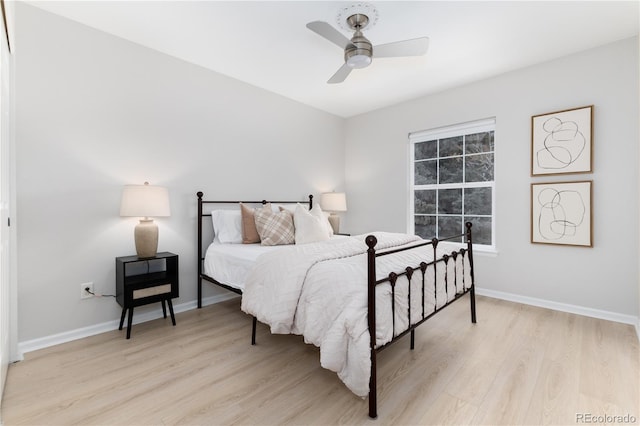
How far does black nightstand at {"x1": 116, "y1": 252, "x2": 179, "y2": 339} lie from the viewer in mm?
2410

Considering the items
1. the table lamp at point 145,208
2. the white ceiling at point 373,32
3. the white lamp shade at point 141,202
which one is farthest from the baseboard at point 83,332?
the white ceiling at point 373,32

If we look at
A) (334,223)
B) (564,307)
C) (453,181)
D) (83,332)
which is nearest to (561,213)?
(564,307)

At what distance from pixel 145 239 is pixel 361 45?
234cm

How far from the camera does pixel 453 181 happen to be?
3.86m

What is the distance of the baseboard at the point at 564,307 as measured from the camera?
105 inches

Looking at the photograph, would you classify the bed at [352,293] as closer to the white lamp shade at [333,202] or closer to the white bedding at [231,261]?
the white bedding at [231,261]

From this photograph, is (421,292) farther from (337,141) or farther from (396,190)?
(337,141)

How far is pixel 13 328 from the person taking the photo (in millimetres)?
2061

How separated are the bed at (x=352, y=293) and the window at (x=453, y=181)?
135 centimetres

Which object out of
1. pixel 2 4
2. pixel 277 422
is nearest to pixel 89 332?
pixel 277 422

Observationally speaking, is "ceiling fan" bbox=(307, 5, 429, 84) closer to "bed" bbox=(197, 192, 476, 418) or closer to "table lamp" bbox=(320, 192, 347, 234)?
"bed" bbox=(197, 192, 476, 418)

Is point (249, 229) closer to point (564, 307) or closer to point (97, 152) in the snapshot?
point (97, 152)

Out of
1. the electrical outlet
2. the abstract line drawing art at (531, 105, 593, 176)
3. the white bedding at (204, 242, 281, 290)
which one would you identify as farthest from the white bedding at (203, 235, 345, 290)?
the abstract line drawing art at (531, 105, 593, 176)

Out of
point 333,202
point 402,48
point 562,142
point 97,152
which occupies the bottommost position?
point 333,202
